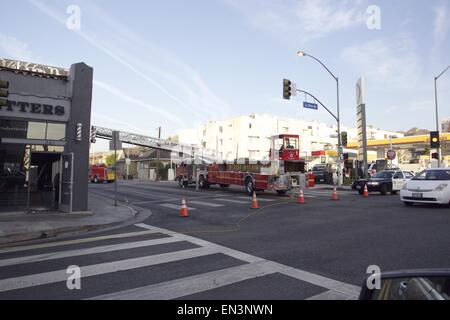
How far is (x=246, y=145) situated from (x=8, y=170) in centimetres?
6499

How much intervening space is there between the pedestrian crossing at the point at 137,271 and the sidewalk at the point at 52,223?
1.20m

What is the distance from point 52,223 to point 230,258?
6758mm

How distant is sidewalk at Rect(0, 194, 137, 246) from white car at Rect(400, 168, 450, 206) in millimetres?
10808

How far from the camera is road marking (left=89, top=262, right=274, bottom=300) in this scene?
16.1 ft

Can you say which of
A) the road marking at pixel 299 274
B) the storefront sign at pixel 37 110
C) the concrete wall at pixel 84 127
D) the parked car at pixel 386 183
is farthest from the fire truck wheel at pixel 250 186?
the road marking at pixel 299 274

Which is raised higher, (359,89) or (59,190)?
(359,89)

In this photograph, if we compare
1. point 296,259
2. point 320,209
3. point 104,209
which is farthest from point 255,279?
point 104,209

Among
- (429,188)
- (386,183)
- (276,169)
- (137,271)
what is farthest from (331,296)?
(386,183)

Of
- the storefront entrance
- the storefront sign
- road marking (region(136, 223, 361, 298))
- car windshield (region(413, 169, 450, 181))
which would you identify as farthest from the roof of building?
car windshield (region(413, 169, 450, 181))

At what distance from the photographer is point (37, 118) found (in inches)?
530

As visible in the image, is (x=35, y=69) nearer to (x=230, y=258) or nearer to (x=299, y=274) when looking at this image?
(x=230, y=258)

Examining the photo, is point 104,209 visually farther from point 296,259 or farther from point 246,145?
point 246,145

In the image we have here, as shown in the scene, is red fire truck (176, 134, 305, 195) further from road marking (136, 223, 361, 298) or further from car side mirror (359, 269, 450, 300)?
car side mirror (359, 269, 450, 300)
